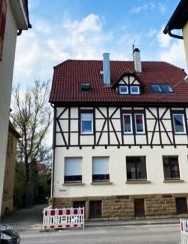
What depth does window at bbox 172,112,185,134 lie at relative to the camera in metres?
20.3

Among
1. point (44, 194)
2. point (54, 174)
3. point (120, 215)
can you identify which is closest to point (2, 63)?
point (54, 174)

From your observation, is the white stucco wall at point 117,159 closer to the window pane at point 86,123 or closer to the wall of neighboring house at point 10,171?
the window pane at point 86,123

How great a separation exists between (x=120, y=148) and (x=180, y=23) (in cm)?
1278

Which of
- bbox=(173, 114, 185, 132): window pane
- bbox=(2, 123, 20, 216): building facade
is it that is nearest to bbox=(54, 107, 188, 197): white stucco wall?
bbox=(173, 114, 185, 132): window pane

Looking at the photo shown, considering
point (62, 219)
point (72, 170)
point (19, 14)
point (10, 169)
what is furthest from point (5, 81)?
point (10, 169)

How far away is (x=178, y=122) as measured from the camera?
20.5 metres

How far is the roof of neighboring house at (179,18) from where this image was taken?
676 centimetres

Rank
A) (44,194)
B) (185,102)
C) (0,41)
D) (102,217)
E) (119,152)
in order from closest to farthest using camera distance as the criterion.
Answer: (0,41) → (102,217) → (119,152) → (185,102) → (44,194)

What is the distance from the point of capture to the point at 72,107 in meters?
20.0

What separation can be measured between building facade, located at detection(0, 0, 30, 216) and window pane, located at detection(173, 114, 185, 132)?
640 inches

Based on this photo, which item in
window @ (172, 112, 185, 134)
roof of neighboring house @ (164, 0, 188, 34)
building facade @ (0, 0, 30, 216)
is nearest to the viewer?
building facade @ (0, 0, 30, 216)

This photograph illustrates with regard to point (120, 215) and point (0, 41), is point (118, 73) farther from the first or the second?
point (0, 41)

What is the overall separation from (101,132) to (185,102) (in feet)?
21.8

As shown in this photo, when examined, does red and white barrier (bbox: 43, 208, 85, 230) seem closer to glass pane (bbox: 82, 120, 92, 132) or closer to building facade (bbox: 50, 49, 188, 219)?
building facade (bbox: 50, 49, 188, 219)
